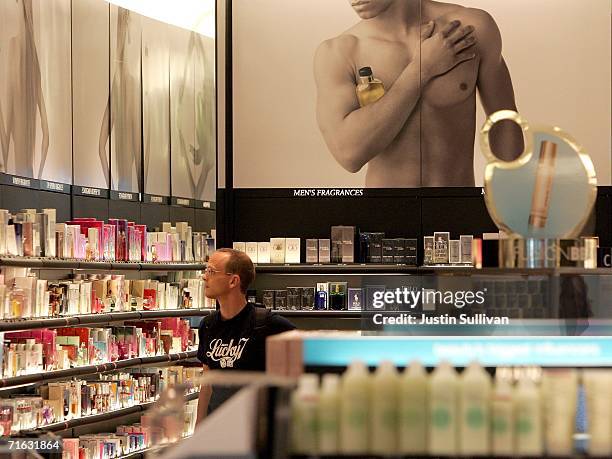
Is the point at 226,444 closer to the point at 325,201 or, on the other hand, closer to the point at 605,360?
the point at 605,360

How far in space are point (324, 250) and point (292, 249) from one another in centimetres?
23

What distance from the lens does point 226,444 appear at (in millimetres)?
2688

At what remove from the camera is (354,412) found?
282 centimetres

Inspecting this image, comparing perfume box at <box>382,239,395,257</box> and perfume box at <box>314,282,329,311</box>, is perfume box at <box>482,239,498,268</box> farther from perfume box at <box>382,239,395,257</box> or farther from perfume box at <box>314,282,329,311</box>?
perfume box at <box>314,282,329,311</box>

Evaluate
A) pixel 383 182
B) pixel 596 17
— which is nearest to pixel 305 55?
pixel 383 182

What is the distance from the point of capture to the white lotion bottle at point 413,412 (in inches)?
111

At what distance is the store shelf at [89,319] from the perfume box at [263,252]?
51.0 inches

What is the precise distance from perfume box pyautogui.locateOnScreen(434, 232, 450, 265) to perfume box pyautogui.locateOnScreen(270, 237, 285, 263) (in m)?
1.10

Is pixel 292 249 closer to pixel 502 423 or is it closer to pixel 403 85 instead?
pixel 403 85

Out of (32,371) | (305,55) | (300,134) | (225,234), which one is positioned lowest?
(32,371)

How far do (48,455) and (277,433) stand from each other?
16.6 feet

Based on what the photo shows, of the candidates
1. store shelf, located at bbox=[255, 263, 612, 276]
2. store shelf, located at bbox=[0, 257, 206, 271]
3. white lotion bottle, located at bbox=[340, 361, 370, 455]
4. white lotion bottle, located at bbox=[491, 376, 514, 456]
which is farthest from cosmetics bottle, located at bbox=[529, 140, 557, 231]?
store shelf, located at bbox=[0, 257, 206, 271]

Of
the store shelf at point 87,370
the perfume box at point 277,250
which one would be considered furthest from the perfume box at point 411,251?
the store shelf at point 87,370

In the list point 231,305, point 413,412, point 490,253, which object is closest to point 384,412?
point 413,412
